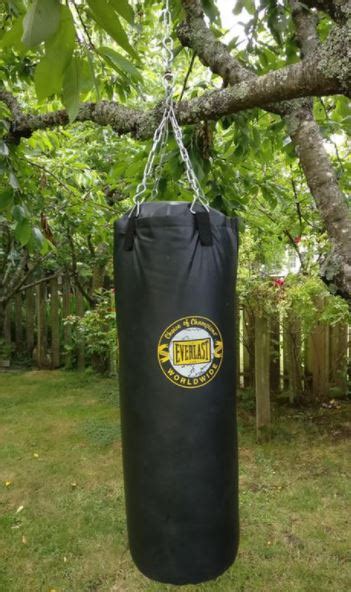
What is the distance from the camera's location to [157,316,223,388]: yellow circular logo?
1.40 metres

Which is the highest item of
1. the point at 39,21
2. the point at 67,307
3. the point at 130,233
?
the point at 39,21

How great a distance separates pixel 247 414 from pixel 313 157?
3.61 meters

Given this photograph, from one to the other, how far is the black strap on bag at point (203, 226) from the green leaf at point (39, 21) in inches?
31.1

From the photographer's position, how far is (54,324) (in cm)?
690

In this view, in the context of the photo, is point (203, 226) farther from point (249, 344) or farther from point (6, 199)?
point (249, 344)

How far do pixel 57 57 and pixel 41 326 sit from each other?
653 cm

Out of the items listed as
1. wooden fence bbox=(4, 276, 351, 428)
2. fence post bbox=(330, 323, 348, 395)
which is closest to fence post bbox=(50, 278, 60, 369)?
wooden fence bbox=(4, 276, 351, 428)

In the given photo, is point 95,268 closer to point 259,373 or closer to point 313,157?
point 259,373

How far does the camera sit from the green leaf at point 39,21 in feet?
2.26

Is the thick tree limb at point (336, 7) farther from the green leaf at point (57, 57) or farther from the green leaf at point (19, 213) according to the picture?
the green leaf at point (19, 213)

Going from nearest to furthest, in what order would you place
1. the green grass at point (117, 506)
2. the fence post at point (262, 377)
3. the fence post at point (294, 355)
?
the green grass at point (117, 506) → the fence post at point (262, 377) → the fence post at point (294, 355)

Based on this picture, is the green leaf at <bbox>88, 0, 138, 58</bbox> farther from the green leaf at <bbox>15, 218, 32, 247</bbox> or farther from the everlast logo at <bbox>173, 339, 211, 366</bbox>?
the green leaf at <bbox>15, 218, 32, 247</bbox>

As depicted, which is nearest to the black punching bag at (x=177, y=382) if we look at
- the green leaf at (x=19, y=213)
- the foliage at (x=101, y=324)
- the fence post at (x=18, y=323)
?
the green leaf at (x=19, y=213)

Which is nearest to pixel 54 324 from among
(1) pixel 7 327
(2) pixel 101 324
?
(1) pixel 7 327
